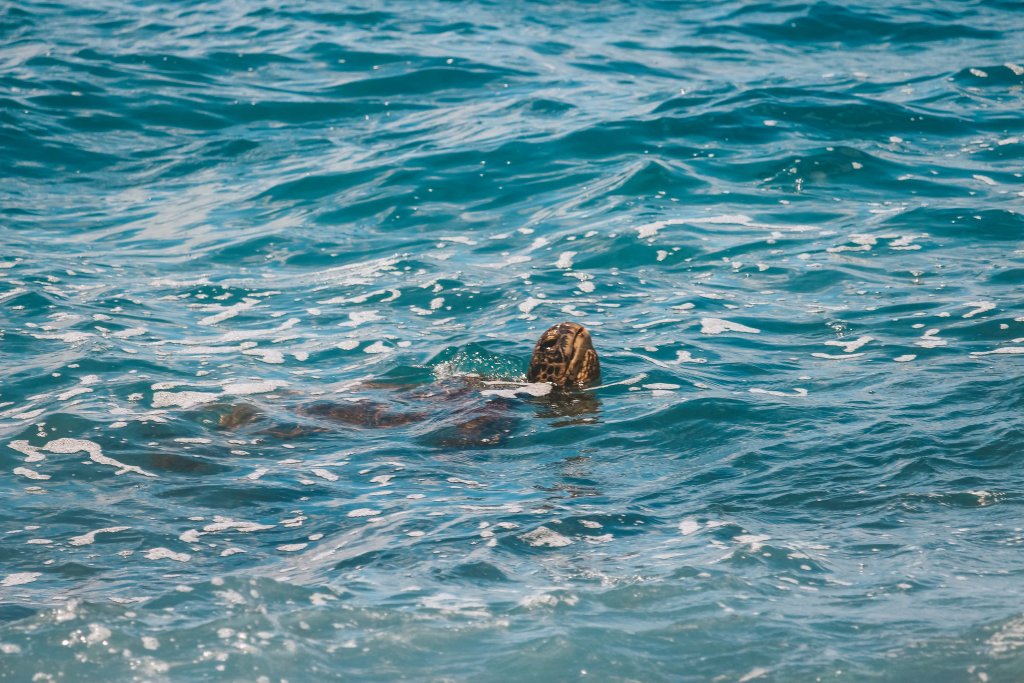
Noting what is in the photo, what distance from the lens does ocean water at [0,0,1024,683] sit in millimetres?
4602

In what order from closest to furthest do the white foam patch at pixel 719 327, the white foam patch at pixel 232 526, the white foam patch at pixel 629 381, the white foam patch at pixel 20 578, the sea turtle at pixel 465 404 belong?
the white foam patch at pixel 20 578 → the white foam patch at pixel 232 526 → the sea turtle at pixel 465 404 → the white foam patch at pixel 629 381 → the white foam patch at pixel 719 327

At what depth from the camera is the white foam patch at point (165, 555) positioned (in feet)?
17.3

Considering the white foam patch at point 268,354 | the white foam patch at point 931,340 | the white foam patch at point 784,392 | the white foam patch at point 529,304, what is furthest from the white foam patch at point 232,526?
the white foam patch at point 931,340

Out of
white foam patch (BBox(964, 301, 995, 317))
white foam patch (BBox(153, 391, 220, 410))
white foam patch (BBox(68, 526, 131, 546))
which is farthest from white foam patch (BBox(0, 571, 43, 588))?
white foam patch (BBox(964, 301, 995, 317))

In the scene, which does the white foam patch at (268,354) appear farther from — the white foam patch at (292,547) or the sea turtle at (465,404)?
the white foam patch at (292,547)

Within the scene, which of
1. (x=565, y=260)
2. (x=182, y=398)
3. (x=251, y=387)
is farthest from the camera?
(x=565, y=260)

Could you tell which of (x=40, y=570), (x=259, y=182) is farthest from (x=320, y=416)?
(x=259, y=182)

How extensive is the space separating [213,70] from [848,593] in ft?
52.6

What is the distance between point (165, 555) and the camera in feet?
17.4

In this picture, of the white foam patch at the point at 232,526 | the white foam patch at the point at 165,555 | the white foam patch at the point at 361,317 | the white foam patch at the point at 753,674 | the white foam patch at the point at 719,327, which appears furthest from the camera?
the white foam patch at the point at 361,317

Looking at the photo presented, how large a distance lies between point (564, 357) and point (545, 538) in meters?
2.58

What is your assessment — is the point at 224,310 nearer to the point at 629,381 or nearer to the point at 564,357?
the point at 564,357

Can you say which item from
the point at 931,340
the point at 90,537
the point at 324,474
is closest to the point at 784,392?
the point at 931,340

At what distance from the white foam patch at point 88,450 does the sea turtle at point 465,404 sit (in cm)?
88
